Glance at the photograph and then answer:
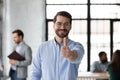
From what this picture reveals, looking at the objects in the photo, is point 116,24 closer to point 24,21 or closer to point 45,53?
point 24,21

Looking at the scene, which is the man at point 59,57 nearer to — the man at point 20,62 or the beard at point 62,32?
the beard at point 62,32

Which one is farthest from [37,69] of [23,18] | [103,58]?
[23,18]

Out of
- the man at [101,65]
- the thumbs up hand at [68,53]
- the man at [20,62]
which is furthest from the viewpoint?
the man at [101,65]

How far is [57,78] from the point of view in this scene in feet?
7.93

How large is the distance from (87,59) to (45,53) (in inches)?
305

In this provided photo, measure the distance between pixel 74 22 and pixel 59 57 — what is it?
7785mm

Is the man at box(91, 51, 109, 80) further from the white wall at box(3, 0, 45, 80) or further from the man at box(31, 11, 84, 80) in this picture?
the man at box(31, 11, 84, 80)

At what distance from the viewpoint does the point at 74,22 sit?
1017cm

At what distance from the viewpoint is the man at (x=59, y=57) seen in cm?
233

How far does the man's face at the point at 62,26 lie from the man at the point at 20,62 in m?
3.43

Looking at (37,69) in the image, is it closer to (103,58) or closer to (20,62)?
(20,62)

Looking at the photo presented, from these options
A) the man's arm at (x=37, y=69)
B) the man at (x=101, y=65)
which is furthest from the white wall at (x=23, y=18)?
the man's arm at (x=37, y=69)

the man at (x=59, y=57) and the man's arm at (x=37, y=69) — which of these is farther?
the man's arm at (x=37, y=69)

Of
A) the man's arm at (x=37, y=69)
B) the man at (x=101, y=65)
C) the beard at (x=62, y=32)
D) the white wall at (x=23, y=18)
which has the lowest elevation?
the man at (x=101, y=65)
